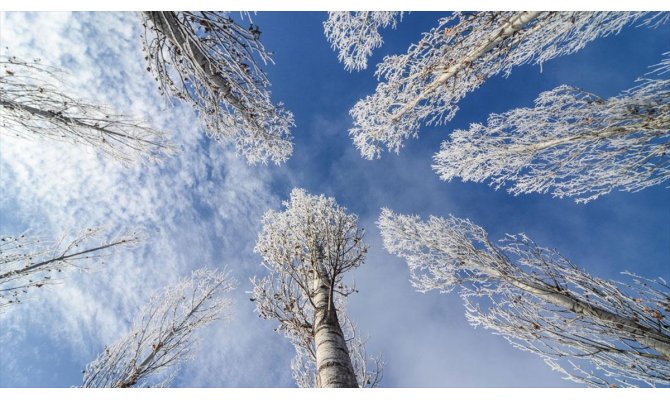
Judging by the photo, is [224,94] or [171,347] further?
Result: [171,347]

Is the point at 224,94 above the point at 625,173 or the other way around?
above

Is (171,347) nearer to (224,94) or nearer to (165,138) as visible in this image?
(165,138)

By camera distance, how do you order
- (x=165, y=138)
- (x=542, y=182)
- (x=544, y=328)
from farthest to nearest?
(x=542, y=182) < (x=544, y=328) < (x=165, y=138)

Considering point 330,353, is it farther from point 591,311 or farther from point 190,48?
point 591,311

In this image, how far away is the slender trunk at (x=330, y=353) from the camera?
3.09 metres

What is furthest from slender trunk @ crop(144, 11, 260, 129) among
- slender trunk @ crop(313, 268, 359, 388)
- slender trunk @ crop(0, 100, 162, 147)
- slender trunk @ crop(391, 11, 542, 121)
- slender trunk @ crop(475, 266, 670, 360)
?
slender trunk @ crop(475, 266, 670, 360)

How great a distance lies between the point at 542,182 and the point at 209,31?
5.11m

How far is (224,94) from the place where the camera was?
3.25 metres

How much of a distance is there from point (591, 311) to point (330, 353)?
12.6 ft

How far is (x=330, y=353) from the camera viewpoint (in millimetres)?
3385

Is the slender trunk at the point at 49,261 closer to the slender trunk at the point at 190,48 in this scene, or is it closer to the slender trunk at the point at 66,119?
the slender trunk at the point at 66,119

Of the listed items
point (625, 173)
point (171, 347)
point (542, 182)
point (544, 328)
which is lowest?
point (544, 328)

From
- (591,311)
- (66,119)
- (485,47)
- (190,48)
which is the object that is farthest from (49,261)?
(591,311)
